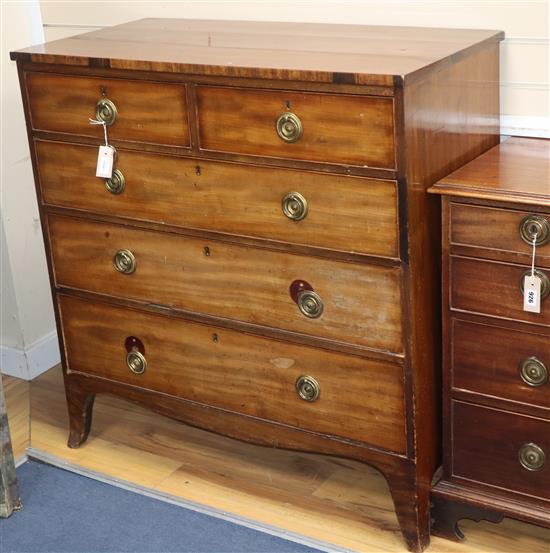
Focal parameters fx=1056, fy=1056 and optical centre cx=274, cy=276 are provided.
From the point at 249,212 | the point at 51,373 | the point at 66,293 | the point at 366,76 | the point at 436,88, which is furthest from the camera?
the point at 51,373

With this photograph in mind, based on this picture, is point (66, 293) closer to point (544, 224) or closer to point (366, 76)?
point (366, 76)

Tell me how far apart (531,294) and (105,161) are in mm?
1015

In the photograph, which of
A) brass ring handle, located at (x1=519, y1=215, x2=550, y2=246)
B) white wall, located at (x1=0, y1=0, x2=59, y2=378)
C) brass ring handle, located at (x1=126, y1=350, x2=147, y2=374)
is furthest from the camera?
white wall, located at (x1=0, y1=0, x2=59, y2=378)

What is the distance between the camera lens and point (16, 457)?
9.43ft

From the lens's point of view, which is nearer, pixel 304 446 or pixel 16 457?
pixel 304 446

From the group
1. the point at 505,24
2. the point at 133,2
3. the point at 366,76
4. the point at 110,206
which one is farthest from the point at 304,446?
the point at 133,2

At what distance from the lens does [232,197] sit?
2.31 m

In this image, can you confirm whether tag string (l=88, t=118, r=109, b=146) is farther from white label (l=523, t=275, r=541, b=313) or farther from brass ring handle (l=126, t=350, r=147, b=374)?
white label (l=523, t=275, r=541, b=313)

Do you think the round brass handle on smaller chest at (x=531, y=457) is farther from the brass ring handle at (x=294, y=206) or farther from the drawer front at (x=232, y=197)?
the brass ring handle at (x=294, y=206)

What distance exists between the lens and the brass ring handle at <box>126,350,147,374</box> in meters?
2.65

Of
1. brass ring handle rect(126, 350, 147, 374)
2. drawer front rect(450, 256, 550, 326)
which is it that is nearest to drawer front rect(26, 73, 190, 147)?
brass ring handle rect(126, 350, 147, 374)

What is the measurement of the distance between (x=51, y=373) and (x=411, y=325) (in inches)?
60.7

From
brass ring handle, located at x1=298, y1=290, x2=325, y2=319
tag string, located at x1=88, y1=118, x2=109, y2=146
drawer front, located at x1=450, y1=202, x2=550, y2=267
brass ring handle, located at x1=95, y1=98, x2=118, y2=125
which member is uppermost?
brass ring handle, located at x1=95, y1=98, x2=118, y2=125

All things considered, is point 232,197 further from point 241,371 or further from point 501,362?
point 501,362
